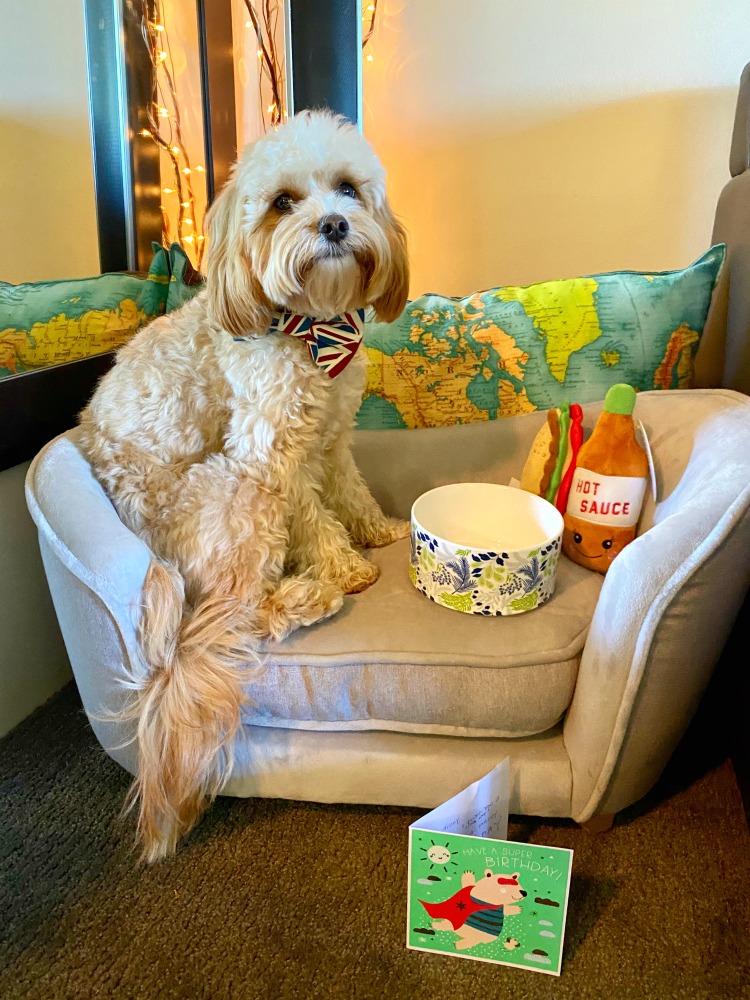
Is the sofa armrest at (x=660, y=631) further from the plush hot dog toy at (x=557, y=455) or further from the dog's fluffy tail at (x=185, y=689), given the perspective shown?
the dog's fluffy tail at (x=185, y=689)

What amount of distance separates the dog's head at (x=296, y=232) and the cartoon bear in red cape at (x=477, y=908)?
945mm

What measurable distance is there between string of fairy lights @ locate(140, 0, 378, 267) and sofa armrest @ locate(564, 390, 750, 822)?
172cm

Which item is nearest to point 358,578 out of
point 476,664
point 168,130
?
point 476,664

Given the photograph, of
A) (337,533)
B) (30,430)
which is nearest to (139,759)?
(337,533)

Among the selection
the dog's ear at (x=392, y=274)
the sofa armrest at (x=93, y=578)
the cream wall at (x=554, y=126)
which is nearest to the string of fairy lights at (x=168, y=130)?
the cream wall at (x=554, y=126)

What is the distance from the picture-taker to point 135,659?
106 cm

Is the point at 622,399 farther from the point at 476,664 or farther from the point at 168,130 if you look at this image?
the point at 168,130

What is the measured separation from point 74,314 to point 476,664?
125 centimetres

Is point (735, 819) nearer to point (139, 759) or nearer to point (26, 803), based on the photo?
point (139, 759)

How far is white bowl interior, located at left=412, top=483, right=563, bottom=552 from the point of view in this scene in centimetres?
135

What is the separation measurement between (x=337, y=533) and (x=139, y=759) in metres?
0.54

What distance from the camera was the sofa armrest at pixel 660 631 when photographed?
3.18 feet

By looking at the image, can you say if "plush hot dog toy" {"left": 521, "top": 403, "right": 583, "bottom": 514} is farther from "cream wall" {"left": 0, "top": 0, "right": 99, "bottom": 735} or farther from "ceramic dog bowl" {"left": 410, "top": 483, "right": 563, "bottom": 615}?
"cream wall" {"left": 0, "top": 0, "right": 99, "bottom": 735}

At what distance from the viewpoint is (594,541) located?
130cm
